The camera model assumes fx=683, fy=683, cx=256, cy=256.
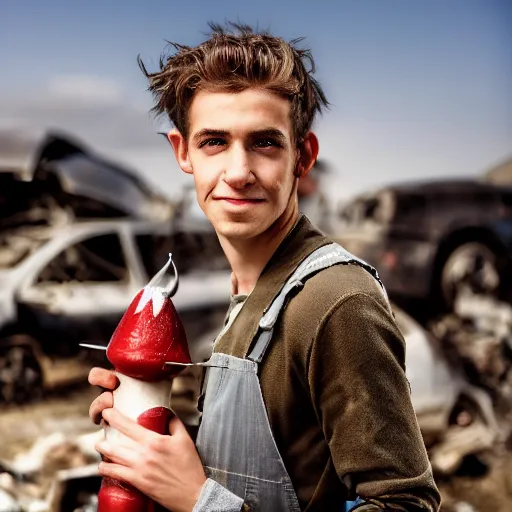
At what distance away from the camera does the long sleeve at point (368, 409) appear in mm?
992

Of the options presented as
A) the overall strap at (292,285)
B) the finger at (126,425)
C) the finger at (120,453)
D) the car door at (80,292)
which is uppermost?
the overall strap at (292,285)

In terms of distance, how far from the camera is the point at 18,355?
Result: 10.9ft

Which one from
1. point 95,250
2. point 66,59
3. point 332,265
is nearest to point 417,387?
point 95,250

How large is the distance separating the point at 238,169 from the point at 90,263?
2383 millimetres

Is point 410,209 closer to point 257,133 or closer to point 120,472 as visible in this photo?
point 257,133

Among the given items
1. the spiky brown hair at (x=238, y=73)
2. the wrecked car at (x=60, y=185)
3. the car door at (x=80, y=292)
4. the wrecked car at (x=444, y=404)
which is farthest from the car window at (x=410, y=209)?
the spiky brown hair at (x=238, y=73)

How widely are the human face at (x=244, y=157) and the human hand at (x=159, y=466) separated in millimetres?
370

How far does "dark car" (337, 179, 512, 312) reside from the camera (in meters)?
3.88

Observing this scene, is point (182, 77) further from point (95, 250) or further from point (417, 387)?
point (417, 387)

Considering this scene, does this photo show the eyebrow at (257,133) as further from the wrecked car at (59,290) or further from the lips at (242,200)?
the wrecked car at (59,290)

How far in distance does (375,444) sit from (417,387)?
2845mm

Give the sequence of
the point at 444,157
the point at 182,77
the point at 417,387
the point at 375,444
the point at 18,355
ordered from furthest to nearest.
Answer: the point at 444,157 → the point at 417,387 → the point at 18,355 → the point at 182,77 → the point at 375,444

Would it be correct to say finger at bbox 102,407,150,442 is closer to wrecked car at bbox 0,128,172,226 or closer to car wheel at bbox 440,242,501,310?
wrecked car at bbox 0,128,172,226

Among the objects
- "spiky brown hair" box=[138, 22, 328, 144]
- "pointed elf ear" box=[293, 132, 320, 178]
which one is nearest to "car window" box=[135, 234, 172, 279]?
"spiky brown hair" box=[138, 22, 328, 144]
